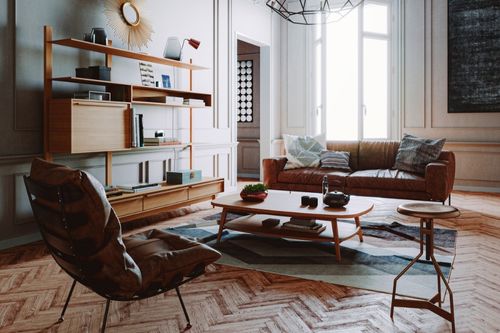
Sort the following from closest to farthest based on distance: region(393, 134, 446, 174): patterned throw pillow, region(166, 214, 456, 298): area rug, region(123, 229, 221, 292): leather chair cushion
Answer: region(123, 229, 221, 292): leather chair cushion, region(166, 214, 456, 298): area rug, region(393, 134, 446, 174): patterned throw pillow

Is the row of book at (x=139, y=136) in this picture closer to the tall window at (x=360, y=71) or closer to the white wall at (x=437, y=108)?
the tall window at (x=360, y=71)

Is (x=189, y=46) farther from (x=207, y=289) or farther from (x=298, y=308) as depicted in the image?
(x=298, y=308)

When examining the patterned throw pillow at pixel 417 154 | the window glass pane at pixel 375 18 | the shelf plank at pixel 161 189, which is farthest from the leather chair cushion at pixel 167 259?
the window glass pane at pixel 375 18

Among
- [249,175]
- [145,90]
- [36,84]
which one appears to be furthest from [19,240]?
[249,175]

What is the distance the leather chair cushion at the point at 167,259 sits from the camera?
166 cm

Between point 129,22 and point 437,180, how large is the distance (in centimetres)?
303

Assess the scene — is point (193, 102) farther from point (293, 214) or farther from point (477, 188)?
point (477, 188)

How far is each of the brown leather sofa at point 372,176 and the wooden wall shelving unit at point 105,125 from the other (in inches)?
38.2

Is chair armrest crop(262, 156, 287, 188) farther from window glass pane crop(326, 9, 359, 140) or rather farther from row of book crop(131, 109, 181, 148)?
window glass pane crop(326, 9, 359, 140)

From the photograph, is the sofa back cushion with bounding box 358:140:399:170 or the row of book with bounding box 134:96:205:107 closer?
the row of book with bounding box 134:96:205:107

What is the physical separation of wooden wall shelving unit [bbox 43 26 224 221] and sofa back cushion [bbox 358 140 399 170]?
1.84m

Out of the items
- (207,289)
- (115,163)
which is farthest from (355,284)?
(115,163)

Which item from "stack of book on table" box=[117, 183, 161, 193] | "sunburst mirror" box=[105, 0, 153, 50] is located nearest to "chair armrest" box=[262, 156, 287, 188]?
"stack of book on table" box=[117, 183, 161, 193]

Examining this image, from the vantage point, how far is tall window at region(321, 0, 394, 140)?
6.21 metres
